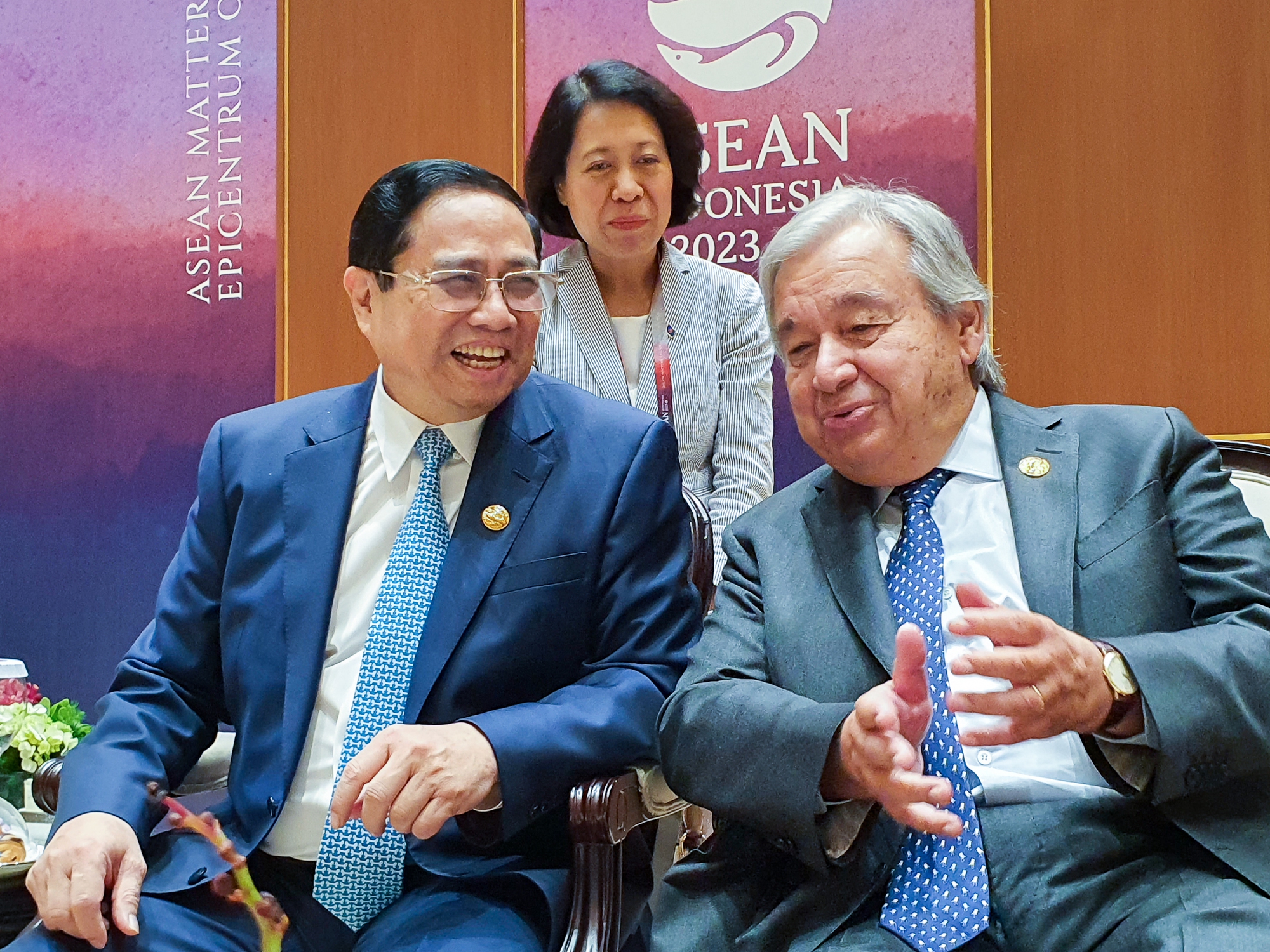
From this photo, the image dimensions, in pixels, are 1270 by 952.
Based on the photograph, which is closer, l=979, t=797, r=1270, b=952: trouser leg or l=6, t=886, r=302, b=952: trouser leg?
l=979, t=797, r=1270, b=952: trouser leg

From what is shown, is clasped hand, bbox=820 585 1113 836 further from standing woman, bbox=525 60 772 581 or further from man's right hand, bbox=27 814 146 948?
standing woman, bbox=525 60 772 581

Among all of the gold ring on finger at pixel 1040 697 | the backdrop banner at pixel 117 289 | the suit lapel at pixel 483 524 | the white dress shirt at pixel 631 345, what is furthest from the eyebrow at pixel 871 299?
the backdrop banner at pixel 117 289

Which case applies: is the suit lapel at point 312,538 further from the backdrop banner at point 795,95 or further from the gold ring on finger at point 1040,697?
the backdrop banner at point 795,95

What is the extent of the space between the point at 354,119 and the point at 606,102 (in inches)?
80.5

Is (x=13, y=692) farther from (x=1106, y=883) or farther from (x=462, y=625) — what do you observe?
(x=1106, y=883)

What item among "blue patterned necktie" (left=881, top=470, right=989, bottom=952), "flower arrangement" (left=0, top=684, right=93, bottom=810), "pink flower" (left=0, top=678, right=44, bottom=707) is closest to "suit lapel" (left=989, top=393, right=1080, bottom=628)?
"blue patterned necktie" (left=881, top=470, right=989, bottom=952)

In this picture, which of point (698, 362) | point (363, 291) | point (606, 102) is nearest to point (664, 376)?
point (698, 362)

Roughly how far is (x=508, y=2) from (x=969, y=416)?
3417 millimetres

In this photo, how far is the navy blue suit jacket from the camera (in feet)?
5.77

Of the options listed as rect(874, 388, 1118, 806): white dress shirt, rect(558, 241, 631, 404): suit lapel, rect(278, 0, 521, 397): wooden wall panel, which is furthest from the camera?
rect(278, 0, 521, 397): wooden wall panel

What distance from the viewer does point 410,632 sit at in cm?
186

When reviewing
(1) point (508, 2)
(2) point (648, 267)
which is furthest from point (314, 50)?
(2) point (648, 267)

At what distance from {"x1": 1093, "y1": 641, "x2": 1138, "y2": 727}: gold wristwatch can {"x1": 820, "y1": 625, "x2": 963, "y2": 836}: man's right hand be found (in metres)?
0.20

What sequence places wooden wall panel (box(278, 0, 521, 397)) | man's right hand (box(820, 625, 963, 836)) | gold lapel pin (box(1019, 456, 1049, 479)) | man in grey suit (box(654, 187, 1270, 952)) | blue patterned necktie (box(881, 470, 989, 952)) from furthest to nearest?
wooden wall panel (box(278, 0, 521, 397)) → gold lapel pin (box(1019, 456, 1049, 479)) → blue patterned necktie (box(881, 470, 989, 952)) → man in grey suit (box(654, 187, 1270, 952)) → man's right hand (box(820, 625, 963, 836))
